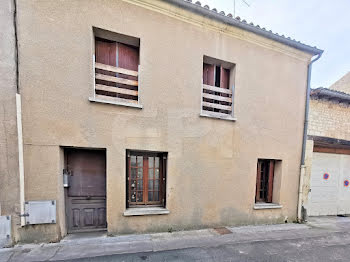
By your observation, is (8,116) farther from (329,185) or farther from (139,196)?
(329,185)

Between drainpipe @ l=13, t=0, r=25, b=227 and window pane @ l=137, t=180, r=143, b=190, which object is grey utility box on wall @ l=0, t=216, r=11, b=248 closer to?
drainpipe @ l=13, t=0, r=25, b=227

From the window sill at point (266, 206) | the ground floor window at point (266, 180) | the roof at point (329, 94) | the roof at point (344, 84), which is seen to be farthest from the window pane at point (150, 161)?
the roof at point (344, 84)

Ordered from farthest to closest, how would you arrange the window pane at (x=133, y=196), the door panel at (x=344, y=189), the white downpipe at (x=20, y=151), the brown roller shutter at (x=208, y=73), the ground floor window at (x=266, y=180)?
the door panel at (x=344, y=189) < the ground floor window at (x=266, y=180) < the brown roller shutter at (x=208, y=73) < the window pane at (x=133, y=196) < the white downpipe at (x=20, y=151)

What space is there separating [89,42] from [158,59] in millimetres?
1572

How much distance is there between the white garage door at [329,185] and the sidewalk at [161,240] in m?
1.07

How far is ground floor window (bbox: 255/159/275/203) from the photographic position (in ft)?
16.6

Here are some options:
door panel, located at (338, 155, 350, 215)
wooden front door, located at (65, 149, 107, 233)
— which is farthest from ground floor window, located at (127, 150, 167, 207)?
door panel, located at (338, 155, 350, 215)

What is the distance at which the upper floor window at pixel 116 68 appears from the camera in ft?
11.8

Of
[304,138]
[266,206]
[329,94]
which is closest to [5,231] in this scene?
[266,206]

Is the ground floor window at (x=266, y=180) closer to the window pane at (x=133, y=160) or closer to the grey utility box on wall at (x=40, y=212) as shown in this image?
the window pane at (x=133, y=160)

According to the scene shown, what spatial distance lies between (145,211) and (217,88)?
389 centimetres

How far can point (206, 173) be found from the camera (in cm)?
420

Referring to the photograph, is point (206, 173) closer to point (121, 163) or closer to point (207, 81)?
point (121, 163)

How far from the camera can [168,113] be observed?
3918 millimetres
